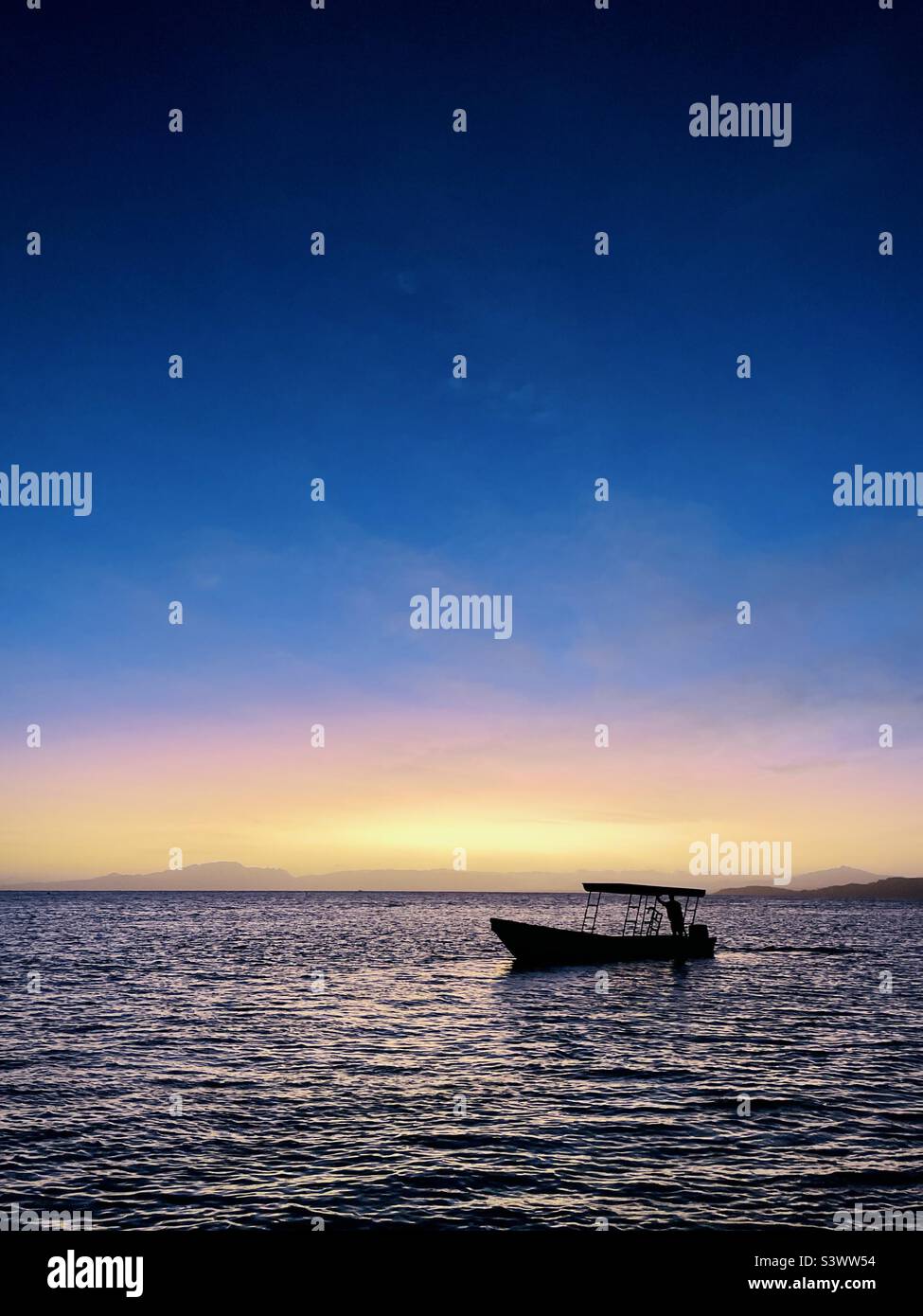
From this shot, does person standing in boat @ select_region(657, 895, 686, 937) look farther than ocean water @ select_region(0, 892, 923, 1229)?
Yes

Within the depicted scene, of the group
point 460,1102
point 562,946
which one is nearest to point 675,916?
point 562,946

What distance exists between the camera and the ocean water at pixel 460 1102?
16.1m

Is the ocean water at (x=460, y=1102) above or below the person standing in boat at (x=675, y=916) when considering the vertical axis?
above

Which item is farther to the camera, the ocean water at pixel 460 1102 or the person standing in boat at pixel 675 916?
the person standing in boat at pixel 675 916

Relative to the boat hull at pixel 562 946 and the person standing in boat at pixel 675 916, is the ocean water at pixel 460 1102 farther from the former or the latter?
the person standing in boat at pixel 675 916

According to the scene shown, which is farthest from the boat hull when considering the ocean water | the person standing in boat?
the person standing in boat

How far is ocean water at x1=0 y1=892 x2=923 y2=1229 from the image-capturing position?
52.9 ft

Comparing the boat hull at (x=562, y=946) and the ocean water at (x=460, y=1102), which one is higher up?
the ocean water at (x=460, y=1102)

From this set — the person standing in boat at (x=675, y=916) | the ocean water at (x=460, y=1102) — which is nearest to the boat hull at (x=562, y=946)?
the ocean water at (x=460, y=1102)

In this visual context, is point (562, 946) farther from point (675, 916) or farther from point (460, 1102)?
point (460, 1102)

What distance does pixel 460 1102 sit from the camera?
2272cm

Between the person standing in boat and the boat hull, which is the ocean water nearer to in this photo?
the boat hull

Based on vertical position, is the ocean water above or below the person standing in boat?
above
